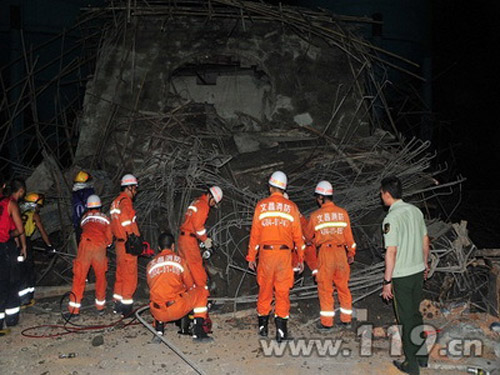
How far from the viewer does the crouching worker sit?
5.80m

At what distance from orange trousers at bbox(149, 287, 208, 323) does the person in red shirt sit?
7.04ft

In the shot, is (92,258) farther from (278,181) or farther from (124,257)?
(278,181)

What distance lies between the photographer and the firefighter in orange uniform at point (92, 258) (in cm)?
699

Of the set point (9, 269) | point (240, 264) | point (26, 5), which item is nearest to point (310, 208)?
point (240, 264)

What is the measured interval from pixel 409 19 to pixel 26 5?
512 inches

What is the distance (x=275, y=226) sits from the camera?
603cm

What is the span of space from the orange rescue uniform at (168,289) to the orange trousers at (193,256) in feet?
3.37

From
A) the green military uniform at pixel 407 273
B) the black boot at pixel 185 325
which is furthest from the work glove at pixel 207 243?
the green military uniform at pixel 407 273

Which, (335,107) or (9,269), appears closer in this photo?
(9,269)

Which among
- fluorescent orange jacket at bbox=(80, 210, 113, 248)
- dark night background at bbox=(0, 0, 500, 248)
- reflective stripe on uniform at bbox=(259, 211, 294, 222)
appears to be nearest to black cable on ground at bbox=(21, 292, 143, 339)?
fluorescent orange jacket at bbox=(80, 210, 113, 248)

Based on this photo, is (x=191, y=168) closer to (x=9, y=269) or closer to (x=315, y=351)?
(x=9, y=269)

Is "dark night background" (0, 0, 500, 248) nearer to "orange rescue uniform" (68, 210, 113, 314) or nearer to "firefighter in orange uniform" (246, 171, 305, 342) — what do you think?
"firefighter in orange uniform" (246, 171, 305, 342)

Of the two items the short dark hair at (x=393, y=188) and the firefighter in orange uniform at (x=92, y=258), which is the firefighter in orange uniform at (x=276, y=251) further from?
the firefighter in orange uniform at (x=92, y=258)

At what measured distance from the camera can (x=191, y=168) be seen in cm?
809
